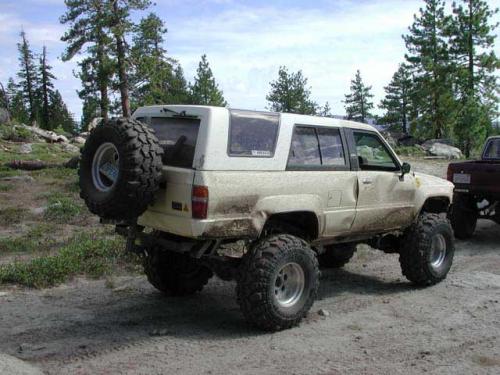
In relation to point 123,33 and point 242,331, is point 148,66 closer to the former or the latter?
point 123,33

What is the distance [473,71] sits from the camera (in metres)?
36.3

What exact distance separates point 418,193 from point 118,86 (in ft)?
68.9

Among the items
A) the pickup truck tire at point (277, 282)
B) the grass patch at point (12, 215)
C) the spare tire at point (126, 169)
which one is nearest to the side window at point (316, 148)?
the pickup truck tire at point (277, 282)

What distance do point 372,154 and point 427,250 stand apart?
4.81 feet

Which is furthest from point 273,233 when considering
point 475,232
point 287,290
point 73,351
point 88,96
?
point 88,96

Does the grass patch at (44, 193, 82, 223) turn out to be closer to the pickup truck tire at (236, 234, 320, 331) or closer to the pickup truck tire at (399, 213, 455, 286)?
the pickup truck tire at (236, 234, 320, 331)

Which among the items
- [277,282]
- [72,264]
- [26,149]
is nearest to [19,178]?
[72,264]

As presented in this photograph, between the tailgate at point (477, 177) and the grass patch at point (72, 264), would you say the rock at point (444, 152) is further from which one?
the grass patch at point (72, 264)

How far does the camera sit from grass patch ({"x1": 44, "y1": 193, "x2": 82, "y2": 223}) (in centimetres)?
1043

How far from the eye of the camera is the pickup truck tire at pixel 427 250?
22.5 feet

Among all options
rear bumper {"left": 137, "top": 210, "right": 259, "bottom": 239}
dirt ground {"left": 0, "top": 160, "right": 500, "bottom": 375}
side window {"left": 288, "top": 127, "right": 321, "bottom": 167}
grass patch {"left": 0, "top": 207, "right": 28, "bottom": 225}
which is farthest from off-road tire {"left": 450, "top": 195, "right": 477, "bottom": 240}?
grass patch {"left": 0, "top": 207, "right": 28, "bottom": 225}

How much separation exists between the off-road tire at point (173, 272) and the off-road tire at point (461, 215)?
5975mm

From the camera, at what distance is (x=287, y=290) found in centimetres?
554

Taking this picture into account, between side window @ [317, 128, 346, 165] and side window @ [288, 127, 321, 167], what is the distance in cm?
9
